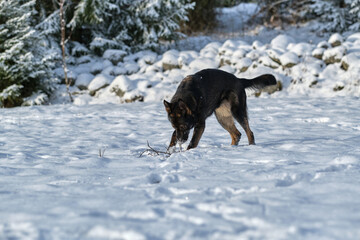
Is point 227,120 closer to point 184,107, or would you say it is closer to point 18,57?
point 184,107

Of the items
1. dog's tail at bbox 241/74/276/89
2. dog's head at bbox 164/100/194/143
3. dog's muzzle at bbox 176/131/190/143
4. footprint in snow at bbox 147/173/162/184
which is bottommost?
footprint in snow at bbox 147/173/162/184

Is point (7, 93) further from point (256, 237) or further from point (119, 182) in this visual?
point (256, 237)

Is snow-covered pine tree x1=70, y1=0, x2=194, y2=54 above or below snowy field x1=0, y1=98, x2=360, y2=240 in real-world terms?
above

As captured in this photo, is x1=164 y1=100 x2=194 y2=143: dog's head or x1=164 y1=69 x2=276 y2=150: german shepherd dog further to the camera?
x1=164 y1=69 x2=276 y2=150: german shepherd dog

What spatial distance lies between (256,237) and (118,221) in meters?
0.82

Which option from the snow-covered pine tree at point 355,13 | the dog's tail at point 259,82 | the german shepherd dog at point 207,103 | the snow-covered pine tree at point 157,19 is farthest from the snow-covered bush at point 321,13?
the german shepherd dog at point 207,103

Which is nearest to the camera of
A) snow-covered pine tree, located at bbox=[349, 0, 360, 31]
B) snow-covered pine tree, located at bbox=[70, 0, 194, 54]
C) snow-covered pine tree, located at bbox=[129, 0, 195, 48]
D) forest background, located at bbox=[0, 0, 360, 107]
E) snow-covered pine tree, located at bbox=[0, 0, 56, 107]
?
snow-covered pine tree, located at bbox=[0, 0, 56, 107]

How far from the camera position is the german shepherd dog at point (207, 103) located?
4.43 metres

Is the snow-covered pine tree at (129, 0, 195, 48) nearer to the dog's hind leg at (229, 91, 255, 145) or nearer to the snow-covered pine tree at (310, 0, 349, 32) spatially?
the snow-covered pine tree at (310, 0, 349, 32)

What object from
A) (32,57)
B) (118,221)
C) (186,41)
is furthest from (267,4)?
(118,221)

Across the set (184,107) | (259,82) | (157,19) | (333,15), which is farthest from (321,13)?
(184,107)

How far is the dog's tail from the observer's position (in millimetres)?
5613

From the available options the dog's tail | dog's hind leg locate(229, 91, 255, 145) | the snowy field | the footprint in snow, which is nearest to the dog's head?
the snowy field

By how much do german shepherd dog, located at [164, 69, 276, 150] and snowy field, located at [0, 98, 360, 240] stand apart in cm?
42
